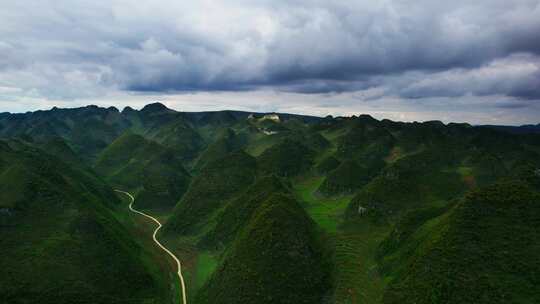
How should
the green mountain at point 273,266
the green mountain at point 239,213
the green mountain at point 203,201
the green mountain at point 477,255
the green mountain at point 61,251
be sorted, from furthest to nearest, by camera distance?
the green mountain at point 203,201 < the green mountain at point 239,213 < the green mountain at point 61,251 < the green mountain at point 273,266 < the green mountain at point 477,255

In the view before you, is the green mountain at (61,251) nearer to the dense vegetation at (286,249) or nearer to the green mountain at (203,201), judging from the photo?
the dense vegetation at (286,249)

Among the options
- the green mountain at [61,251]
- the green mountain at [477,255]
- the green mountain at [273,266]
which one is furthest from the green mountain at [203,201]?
the green mountain at [477,255]

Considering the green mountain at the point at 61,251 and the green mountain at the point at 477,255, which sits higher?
the green mountain at the point at 477,255

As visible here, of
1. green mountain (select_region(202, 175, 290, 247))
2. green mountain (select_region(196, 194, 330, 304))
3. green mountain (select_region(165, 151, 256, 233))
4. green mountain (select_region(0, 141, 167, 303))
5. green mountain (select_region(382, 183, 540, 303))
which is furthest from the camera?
green mountain (select_region(165, 151, 256, 233))

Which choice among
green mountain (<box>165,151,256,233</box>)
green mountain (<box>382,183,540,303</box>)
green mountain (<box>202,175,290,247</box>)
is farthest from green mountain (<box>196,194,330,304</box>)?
green mountain (<box>165,151,256,233</box>)

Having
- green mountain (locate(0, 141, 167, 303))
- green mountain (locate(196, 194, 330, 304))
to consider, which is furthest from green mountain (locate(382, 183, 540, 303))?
green mountain (locate(0, 141, 167, 303))

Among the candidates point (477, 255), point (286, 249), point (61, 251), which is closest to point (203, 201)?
point (61, 251)

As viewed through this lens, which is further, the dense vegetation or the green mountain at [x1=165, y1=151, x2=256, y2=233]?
the green mountain at [x1=165, y1=151, x2=256, y2=233]

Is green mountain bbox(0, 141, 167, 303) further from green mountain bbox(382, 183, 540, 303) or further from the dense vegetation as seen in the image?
green mountain bbox(382, 183, 540, 303)

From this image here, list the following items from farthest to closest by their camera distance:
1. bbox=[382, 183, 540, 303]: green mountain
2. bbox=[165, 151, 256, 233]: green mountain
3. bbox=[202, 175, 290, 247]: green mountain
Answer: bbox=[165, 151, 256, 233]: green mountain → bbox=[202, 175, 290, 247]: green mountain → bbox=[382, 183, 540, 303]: green mountain

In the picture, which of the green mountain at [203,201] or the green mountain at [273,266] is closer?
the green mountain at [273,266]

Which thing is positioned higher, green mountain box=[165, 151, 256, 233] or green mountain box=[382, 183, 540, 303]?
green mountain box=[382, 183, 540, 303]
